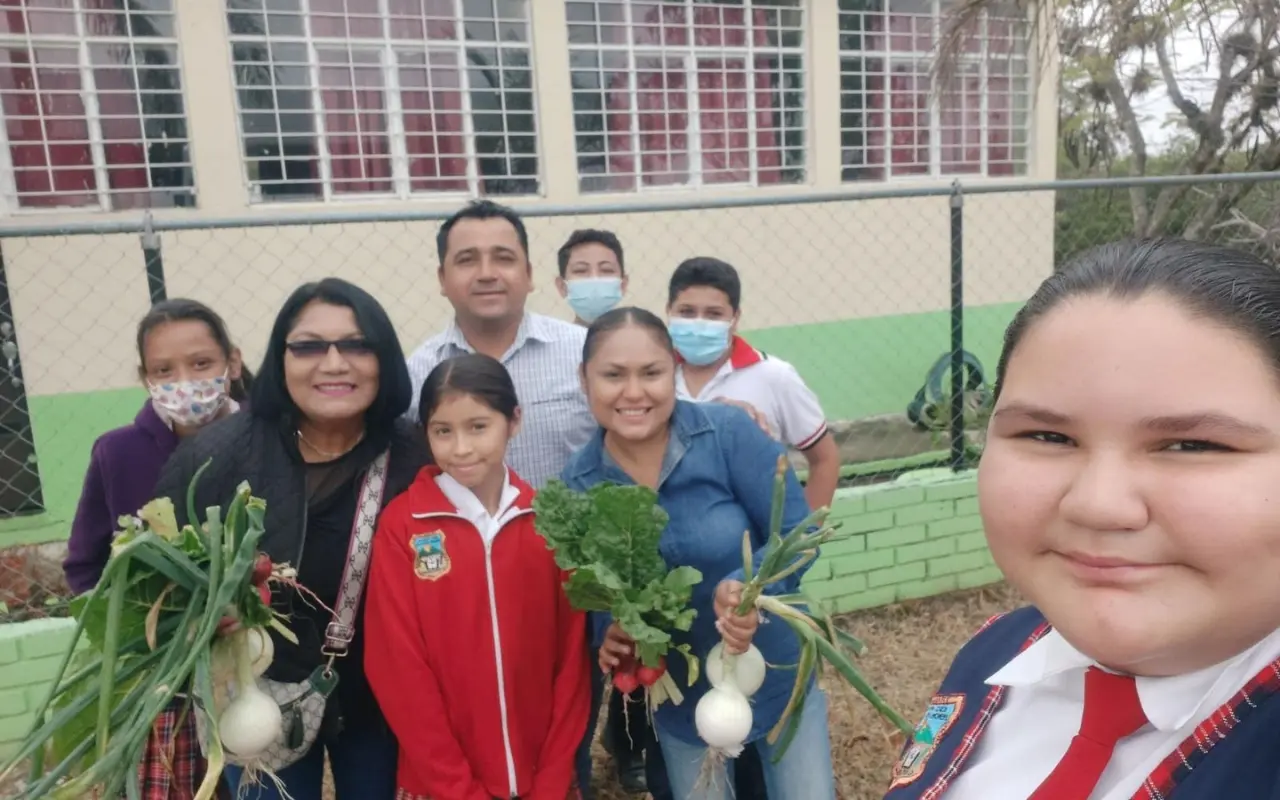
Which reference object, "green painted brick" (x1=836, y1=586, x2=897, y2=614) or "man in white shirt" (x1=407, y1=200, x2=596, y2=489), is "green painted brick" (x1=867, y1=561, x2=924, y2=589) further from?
"man in white shirt" (x1=407, y1=200, x2=596, y2=489)

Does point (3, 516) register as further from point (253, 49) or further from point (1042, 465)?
point (1042, 465)

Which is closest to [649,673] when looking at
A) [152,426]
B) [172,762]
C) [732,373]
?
[172,762]

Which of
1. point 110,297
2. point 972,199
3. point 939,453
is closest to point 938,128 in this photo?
point 972,199

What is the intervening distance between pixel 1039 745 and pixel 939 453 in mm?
4045

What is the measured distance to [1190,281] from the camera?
2.44 feet

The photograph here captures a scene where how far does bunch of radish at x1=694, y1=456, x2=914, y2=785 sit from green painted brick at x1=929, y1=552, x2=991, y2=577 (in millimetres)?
2509

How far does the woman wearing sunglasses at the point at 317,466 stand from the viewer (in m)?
1.94

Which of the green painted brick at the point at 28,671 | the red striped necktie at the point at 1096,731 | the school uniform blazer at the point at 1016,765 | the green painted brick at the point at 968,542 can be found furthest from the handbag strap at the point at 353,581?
the green painted brick at the point at 968,542

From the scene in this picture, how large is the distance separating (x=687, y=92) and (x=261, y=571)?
6.74m

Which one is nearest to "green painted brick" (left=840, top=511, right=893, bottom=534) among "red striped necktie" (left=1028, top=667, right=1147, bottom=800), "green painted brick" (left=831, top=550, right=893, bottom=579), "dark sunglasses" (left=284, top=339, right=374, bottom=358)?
"green painted brick" (left=831, top=550, right=893, bottom=579)

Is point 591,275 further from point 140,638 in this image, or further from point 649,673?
point 140,638

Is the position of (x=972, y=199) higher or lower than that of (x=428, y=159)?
lower

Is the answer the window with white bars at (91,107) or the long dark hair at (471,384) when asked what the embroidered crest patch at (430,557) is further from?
the window with white bars at (91,107)

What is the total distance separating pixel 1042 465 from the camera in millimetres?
781
